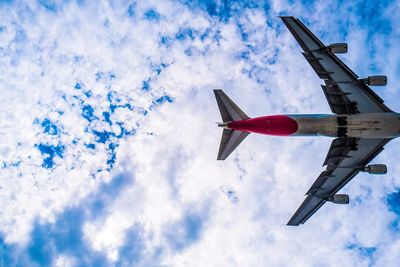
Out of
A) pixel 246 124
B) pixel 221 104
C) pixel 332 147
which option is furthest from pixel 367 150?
pixel 221 104

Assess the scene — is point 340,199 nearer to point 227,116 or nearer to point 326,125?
point 326,125

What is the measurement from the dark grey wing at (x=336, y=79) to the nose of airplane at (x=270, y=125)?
4786mm

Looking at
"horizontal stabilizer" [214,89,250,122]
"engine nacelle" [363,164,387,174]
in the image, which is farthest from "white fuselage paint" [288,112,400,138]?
"horizontal stabilizer" [214,89,250,122]

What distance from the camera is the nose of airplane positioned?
3706 centimetres

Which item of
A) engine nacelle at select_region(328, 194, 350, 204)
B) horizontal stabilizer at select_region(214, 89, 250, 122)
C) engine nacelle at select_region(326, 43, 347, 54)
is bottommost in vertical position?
engine nacelle at select_region(328, 194, 350, 204)

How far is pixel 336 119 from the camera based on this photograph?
120ft

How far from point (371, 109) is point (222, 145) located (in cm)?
1593

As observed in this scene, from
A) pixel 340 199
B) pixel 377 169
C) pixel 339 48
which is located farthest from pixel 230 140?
pixel 377 169

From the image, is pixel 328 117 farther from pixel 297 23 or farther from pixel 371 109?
pixel 297 23

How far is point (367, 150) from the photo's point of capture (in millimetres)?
39562

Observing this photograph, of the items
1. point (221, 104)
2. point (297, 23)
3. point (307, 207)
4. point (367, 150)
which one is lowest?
point (307, 207)

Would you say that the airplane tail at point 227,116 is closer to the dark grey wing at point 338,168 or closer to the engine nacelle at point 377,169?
the dark grey wing at point 338,168

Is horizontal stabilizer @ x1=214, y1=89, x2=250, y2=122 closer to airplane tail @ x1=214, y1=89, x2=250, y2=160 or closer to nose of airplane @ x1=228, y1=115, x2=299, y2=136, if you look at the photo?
airplane tail @ x1=214, y1=89, x2=250, y2=160

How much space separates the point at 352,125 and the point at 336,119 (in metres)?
1.67
